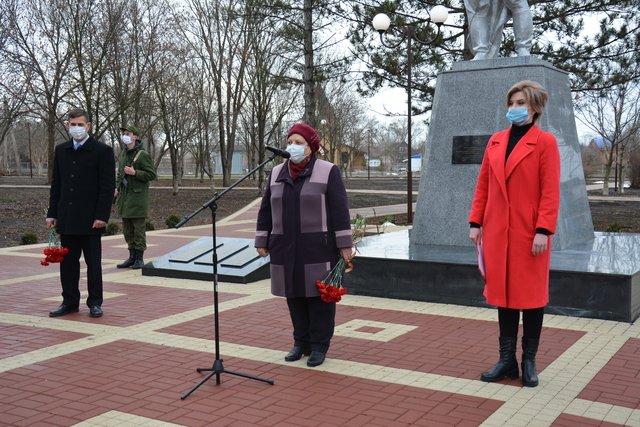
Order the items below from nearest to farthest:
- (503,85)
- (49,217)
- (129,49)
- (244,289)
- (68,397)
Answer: (68,397), (49,217), (244,289), (503,85), (129,49)

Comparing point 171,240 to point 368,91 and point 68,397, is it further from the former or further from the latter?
point 68,397

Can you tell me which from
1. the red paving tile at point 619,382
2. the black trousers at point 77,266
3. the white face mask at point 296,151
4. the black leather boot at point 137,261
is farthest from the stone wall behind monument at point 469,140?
the white face mask at point 296,151

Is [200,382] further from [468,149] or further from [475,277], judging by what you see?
[468,149]

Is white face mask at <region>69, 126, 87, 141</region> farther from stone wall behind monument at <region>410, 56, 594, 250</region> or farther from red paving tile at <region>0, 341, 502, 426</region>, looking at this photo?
stone wall behind monument at <region>410, 56, 594, 250</region>

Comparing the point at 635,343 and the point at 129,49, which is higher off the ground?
the point at 129,49

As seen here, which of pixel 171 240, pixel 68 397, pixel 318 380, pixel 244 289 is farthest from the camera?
pixel 171 240

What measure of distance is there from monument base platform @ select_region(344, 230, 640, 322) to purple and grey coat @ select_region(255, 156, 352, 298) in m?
2.86

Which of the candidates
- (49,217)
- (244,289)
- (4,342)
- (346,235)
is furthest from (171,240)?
(346,235)

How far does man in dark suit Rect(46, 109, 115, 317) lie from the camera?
7.19 meters

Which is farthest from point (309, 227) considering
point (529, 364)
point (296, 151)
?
point (529, 364)

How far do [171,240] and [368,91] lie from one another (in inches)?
360

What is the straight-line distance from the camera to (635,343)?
6215mm

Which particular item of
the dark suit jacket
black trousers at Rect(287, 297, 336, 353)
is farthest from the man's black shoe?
black trousers at Rect(287, 297, 336, 353)

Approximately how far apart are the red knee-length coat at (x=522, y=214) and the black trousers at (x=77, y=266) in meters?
4.21
